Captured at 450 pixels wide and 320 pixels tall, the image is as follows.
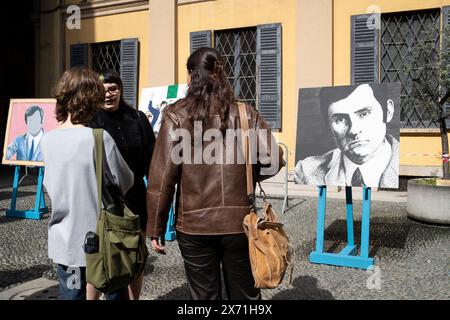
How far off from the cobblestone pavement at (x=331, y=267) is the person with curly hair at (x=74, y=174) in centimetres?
164

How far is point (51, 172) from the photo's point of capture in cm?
219

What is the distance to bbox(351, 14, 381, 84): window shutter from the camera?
855cm

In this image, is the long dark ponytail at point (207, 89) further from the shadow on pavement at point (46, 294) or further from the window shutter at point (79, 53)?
the window shutter at point (79, 53)

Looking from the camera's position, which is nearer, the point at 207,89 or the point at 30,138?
the point at 207,89

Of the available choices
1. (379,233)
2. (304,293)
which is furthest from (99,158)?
(379,233)

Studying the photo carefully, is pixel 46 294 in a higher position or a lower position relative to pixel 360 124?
lower

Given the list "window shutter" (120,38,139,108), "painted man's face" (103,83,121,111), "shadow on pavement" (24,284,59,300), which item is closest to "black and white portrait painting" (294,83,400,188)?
"painted man's face" (103,83,121,111)

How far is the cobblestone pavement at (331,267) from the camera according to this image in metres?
3.82

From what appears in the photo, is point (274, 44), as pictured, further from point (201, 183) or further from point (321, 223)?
point (201, 183)

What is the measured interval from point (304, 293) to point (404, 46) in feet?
20.5

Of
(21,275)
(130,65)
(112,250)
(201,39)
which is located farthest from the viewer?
A: (130,65)

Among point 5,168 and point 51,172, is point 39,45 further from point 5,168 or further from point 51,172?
point 51,172

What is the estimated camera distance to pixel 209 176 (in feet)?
7.32
